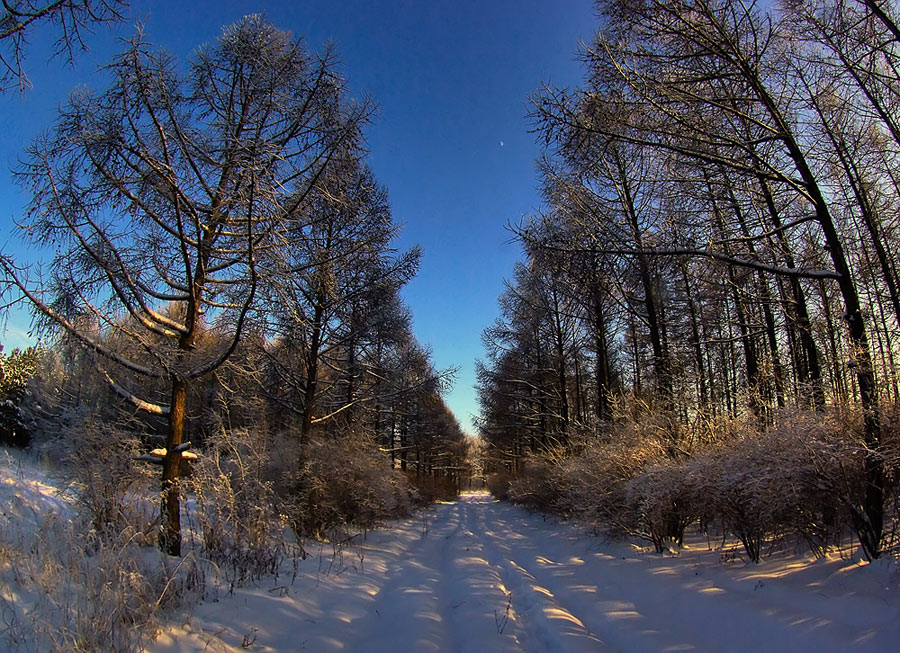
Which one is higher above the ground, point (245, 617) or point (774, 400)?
point (774, 400)

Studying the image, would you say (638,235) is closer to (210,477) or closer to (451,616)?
(451,616)

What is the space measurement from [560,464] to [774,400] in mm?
6854

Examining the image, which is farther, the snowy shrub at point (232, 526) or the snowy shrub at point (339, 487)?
the snowy shrub at point (339, 487)

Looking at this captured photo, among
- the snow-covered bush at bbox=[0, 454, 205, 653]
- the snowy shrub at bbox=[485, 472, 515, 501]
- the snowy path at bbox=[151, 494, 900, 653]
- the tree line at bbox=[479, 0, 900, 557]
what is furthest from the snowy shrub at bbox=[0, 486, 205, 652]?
the snowy shrub at bbox=[485, 472, 515, 501]

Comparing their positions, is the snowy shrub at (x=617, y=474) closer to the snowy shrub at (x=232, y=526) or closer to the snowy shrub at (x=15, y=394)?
the snowy shrub at (x=232, y=526)

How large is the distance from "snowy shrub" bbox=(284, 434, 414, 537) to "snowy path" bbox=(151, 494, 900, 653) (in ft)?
6.84

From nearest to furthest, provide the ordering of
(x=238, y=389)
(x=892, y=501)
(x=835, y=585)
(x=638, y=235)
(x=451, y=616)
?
(x=835, y=585), (x=892, y=501), (x=451, y=616), (x=638, y=235), (x=238, y=389)

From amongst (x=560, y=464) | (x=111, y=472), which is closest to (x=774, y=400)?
(x=560, y=464)

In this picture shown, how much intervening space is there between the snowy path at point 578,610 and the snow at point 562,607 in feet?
0.05

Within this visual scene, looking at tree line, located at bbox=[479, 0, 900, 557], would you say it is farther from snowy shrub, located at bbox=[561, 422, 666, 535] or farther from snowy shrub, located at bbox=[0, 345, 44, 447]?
snowy shrub, located at bbox=[0, 345, 44, 447]

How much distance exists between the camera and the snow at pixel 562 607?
11.5 ft

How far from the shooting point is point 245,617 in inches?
162

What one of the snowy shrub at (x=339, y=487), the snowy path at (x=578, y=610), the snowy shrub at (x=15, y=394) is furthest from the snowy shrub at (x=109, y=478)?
the snowy shrub at (x=15, y=394)

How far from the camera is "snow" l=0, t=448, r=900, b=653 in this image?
351 centimetres
